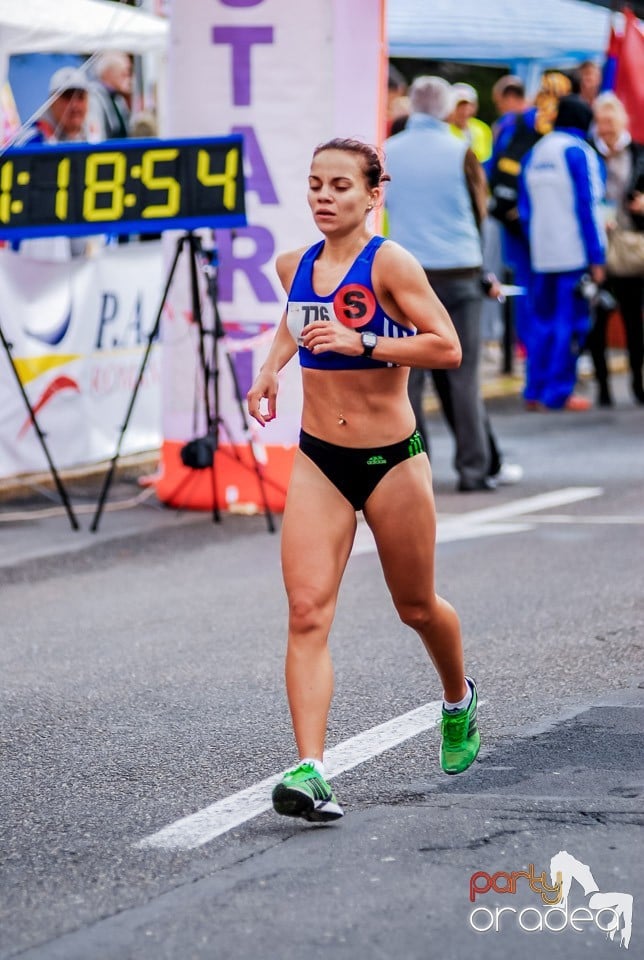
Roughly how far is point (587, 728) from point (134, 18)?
28.2ft

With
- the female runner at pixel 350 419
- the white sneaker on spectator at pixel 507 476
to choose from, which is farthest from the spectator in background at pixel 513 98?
the female runner at pixel 350 419

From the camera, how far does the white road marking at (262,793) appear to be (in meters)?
5.19

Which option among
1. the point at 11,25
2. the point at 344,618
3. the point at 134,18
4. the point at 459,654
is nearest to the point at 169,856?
the point at 459,654

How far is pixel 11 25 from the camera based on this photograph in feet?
41.1

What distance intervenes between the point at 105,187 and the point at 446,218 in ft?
7.13

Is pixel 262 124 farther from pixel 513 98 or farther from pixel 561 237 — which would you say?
pixel 513 98

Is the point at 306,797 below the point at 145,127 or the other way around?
below

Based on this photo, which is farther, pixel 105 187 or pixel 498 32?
pixel 498 32

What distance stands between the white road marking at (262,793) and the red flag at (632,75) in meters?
12.3

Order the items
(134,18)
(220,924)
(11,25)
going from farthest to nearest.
Answer: (134,18) < (11,25) < (220,924)

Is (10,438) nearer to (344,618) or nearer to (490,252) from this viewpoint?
(344,618)

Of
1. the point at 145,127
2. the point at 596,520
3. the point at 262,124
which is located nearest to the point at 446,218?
the point at 262,124

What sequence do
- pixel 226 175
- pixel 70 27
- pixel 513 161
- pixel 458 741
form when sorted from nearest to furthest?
pixel 458 741 → pixel 226 175 → pixel 70 27 → pixel 513 161

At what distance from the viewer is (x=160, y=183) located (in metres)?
10.8
